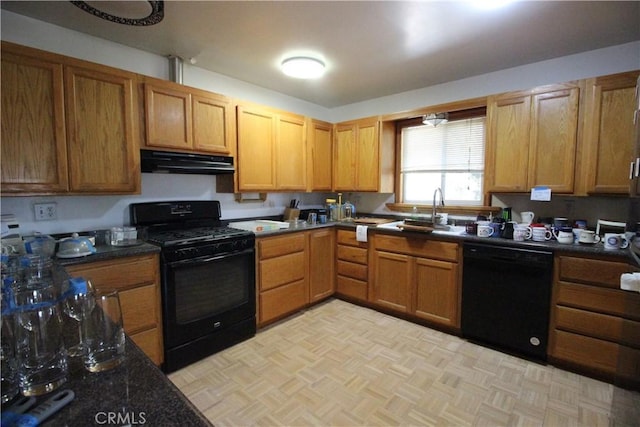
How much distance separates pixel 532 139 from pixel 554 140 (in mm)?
149

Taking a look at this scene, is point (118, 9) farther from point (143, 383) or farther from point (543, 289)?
point (543, 289)

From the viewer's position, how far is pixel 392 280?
10.3 feet

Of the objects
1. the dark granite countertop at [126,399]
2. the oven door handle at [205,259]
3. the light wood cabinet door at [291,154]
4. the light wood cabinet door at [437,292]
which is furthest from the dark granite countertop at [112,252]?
the light wood cabinet door at [437,292]

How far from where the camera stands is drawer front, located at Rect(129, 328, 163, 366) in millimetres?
2064

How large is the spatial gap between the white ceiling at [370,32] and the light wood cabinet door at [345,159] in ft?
2.95

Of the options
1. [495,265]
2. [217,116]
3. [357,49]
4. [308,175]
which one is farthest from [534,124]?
[217,116]

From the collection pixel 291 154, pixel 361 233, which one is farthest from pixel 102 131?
pixel 361 233

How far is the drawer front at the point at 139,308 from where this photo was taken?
1996mm

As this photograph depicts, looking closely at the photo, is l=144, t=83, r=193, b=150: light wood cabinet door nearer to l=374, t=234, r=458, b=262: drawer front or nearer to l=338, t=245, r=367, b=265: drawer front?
l=338, t=245, r=367, b=265: drawer front

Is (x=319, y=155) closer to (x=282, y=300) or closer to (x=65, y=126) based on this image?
(x=282, y=300)

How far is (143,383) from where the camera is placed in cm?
68

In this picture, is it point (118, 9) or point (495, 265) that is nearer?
point (118, 9)

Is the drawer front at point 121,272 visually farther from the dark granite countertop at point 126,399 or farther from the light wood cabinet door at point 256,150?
the dark granite countertop at point 126,399

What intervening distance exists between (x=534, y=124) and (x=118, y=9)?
10.3 ft
